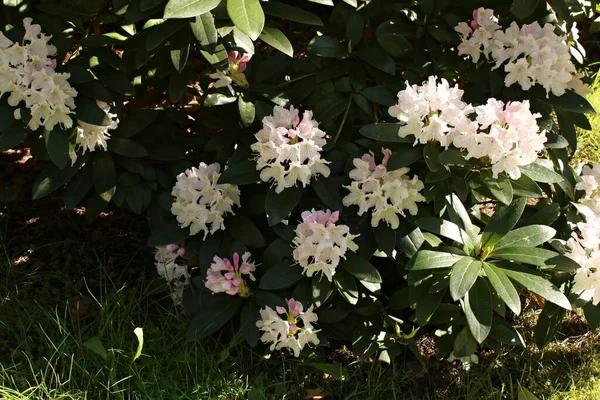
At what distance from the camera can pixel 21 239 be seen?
10.0 ft

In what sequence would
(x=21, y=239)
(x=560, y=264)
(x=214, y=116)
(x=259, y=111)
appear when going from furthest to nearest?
(x=21, y=239), (x=214, y=116), (x=259, y=111), (x=560, y=264)

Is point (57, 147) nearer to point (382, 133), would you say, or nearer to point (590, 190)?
point (382, 133)

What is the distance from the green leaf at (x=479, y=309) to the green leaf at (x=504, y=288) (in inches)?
2.6

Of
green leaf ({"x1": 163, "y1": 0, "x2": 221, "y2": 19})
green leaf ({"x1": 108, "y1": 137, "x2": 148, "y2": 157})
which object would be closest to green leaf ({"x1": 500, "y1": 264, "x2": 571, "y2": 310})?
green leaf ({"x1": 163, "y1": 0, "x2": 221, "y2": 19})

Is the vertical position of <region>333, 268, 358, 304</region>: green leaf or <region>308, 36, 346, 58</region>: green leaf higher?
<region>308, 36, 346, 58</region>: green leaf

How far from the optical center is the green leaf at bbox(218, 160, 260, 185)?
238cm

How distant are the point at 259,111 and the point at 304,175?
0.93 feet

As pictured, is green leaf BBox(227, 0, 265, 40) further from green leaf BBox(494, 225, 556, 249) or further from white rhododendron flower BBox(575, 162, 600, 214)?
white rhododendron flower BBox(575, 162, 600, 214)

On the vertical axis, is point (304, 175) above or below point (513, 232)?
above

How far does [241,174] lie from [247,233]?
204 mm

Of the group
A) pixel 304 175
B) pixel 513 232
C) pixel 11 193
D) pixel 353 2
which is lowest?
pixel 11 193

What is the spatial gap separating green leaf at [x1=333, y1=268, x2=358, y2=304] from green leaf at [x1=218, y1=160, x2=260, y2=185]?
1.22ft

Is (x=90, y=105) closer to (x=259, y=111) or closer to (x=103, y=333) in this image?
(x=259, y=111)

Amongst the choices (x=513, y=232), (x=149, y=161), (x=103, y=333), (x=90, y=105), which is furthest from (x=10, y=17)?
(x=513, y=232)
